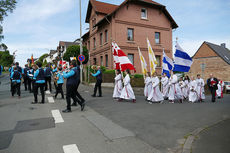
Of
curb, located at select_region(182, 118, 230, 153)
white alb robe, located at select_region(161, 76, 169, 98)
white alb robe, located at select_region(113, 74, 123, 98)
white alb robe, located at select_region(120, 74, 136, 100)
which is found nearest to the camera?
curb, located at select_region(182, 118, 230, 153)

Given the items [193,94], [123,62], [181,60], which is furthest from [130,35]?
[123,62]

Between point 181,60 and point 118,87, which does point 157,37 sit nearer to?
point 181,60

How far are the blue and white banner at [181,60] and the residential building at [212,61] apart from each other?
93.3 ft

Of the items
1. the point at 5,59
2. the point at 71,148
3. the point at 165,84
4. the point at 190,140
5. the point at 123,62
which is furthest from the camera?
the point at 5,59

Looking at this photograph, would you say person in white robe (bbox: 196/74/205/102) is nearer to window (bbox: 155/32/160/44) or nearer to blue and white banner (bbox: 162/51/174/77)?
blue and white banner (bbox: 162/51/174/77)

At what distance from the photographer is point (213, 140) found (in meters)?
4.21

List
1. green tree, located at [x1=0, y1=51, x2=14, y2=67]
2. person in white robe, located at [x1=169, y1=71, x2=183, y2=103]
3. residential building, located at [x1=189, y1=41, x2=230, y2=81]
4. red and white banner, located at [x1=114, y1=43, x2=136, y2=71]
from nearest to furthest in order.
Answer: red and white banner, located at [x1=114, y1=43, x2=136, y2=71], person in white robe, located at [x1=169, y1=71, x2=183, y2=103], residential building, located at [x1=189, y1=41, x2=230, y2=81], green tree, located at [x1=0, y1=51, x2=14, y2=67]

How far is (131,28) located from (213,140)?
22244 mm

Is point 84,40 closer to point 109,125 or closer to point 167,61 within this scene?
point 167,61

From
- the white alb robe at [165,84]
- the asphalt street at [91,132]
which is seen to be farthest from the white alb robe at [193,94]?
the asphalt street at [91,132]

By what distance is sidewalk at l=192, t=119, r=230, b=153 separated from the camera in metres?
3.67

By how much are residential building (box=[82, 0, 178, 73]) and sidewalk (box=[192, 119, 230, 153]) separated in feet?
62.1

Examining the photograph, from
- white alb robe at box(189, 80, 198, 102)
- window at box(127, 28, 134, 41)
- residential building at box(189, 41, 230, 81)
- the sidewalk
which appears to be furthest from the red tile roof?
the sidewalk

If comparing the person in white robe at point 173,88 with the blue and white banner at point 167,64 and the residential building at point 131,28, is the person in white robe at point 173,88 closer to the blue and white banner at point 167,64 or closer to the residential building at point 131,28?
the blue and white banner at point 167,64
